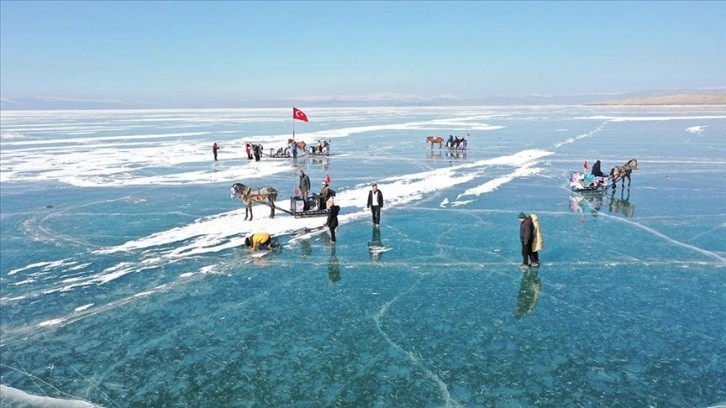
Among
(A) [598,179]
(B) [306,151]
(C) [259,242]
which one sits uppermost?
(A) [598,179]

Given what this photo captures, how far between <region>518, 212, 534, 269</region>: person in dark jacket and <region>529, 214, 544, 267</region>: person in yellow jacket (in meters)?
0.06

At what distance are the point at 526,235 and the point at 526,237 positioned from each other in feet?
0.16

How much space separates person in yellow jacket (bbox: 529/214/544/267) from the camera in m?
10.5

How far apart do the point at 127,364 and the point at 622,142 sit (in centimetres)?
3859

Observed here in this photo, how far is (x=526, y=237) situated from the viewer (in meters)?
10.7

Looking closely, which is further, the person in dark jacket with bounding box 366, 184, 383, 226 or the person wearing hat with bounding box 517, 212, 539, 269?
the person in dark jacket with bounding box 366, 184, 383, 226

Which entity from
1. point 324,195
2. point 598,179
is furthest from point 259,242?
point 598,179

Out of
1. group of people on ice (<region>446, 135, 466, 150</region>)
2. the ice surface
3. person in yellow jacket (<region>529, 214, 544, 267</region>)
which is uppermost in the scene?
group of people on ice (<region>446, 135, 466, 150</region>)

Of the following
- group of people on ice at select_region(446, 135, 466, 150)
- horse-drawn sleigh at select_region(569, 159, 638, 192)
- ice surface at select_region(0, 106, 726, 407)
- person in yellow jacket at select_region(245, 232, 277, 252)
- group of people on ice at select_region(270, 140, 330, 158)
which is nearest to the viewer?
ice surface at select_region(0, 106, 726, 407)

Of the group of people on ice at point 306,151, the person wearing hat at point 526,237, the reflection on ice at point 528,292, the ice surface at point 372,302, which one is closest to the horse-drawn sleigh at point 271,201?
the ice surface at point 372,302

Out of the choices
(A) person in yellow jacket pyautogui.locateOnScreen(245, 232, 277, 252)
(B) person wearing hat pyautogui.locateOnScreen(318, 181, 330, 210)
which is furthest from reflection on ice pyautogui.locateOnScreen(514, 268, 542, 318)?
(B) person wearing hat pyautogui.locateOnScreen(318, 181, 330, 210)

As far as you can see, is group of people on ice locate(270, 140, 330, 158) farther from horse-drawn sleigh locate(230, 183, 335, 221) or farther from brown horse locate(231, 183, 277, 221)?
brown horse locate(231, 183, 277, 221)

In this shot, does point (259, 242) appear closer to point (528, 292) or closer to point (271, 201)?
point (271, 201)

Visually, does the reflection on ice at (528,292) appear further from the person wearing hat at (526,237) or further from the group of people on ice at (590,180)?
the group of people on ice at (590,180)
